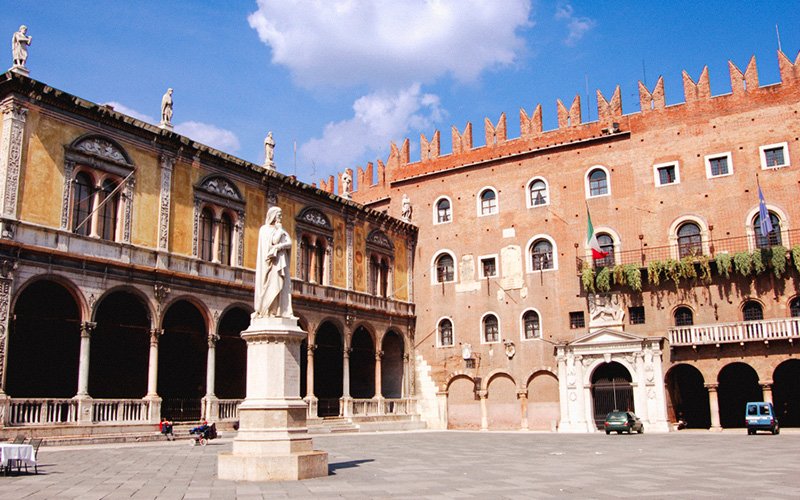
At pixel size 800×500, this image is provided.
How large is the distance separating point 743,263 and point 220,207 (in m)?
18.5

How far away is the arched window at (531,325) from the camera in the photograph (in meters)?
30.6

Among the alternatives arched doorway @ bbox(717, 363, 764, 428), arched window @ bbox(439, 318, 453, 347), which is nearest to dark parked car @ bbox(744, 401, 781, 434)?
arched doorway @ bbox(717, 363, 764, 428)

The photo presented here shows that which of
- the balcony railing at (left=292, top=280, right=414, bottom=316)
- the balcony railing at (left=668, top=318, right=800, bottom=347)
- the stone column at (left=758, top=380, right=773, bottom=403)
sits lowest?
the stone column at (left=758, top=380, right=773, bottom=403)

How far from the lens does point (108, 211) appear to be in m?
21.2

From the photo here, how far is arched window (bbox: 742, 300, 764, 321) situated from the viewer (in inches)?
1049

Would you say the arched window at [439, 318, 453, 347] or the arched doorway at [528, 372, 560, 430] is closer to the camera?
the arched doorway at [528, 372, 560, 430]

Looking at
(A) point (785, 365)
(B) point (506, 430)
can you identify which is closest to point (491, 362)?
(B) point (506, 430)

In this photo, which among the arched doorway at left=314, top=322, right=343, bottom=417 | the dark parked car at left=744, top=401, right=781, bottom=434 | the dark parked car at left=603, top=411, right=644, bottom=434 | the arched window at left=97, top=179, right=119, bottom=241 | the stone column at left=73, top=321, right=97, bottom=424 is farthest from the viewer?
the arched doorway at left=314, top=322, right=343, bottom=417

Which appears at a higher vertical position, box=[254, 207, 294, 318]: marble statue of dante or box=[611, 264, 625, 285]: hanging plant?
box=[611, 264, 625, 285]: hanging plant

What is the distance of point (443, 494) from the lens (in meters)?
9.24

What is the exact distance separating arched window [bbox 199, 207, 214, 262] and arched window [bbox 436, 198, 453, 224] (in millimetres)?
12496

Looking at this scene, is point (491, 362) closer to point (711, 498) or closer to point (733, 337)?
point (733, 337)

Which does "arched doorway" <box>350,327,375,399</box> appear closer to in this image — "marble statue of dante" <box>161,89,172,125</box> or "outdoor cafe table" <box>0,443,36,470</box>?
"marble statue of dante" <box>161,89,172,125</box>

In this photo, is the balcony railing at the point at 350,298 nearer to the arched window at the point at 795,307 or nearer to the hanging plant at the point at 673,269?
the hanging plant at the point at 673,269
